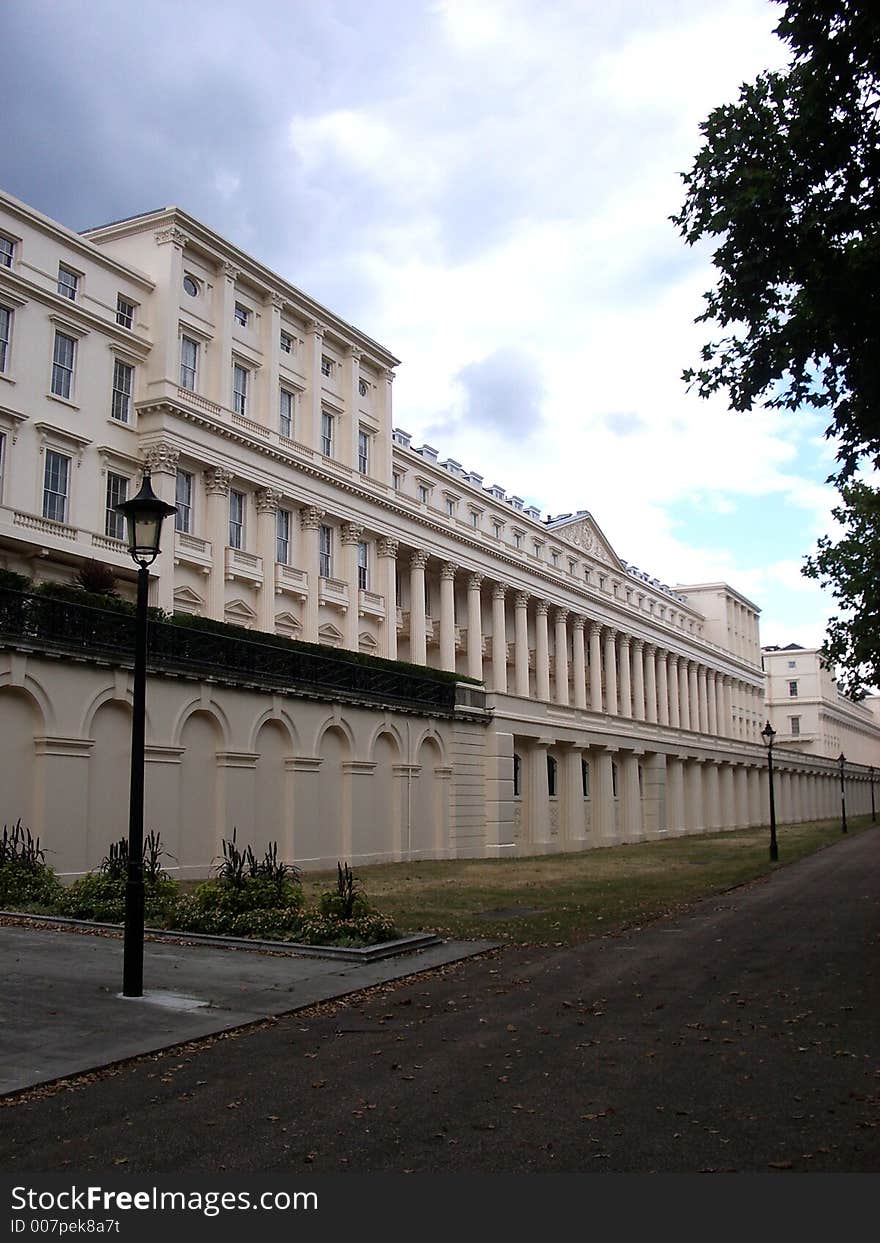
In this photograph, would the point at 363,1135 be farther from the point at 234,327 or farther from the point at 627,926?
the point at 234,327

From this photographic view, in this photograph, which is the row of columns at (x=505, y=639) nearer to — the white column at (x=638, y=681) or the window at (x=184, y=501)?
the white column at (x=638, y=681)

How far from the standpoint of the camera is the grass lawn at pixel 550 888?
58.9 ft

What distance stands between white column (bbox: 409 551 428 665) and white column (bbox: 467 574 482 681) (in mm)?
5841

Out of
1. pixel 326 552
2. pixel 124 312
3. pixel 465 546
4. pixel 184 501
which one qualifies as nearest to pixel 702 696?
pixel 465 546

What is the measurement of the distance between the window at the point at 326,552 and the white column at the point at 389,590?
12.7 ft

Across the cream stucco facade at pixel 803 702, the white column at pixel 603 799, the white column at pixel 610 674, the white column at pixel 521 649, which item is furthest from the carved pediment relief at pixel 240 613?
the cream stucco facade at pixel 803 702

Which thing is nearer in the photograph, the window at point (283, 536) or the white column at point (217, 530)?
the white column at point (217, 530)

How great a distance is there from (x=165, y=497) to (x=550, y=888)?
884 inches

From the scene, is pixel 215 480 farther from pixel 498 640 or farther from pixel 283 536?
pixel 498 640

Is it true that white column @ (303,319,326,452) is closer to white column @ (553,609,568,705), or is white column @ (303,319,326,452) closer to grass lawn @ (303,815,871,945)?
grass lawn @ (303,815,871,945)

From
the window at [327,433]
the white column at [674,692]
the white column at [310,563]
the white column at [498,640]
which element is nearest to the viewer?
the white column at [310,563]

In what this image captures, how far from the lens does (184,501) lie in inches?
1644

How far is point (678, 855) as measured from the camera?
3906 cm

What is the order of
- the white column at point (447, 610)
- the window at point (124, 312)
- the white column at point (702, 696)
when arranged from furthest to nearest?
the white column at point (702, 696), the white column at point (447, 610), the window at point (124, 312)
